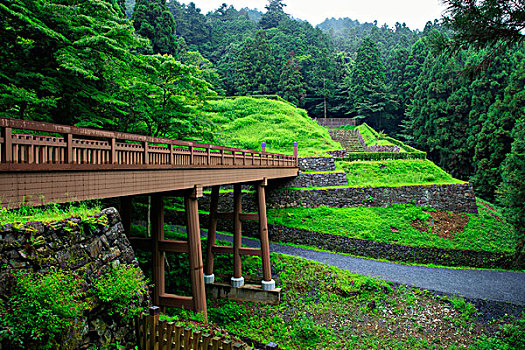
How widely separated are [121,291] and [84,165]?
7.87 feet

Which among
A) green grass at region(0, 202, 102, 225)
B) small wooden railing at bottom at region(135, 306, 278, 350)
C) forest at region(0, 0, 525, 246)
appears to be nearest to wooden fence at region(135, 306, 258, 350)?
small wooden railing at bottom at region(135, 306, 278, 350)

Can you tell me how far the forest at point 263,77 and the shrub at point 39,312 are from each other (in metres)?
8.09

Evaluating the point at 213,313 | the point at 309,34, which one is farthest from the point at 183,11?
the point at 213,313

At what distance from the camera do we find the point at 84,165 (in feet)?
18.9

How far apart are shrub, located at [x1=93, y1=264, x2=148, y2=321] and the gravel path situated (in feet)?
44.9

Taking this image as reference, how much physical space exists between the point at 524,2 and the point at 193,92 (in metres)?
11.8

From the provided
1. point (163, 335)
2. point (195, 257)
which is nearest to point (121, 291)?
point (163, 335)

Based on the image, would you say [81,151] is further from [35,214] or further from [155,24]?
[155,24]

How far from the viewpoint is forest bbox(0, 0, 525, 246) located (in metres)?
10.5

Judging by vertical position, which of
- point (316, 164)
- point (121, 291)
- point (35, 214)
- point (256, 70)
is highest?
point (256, 70)

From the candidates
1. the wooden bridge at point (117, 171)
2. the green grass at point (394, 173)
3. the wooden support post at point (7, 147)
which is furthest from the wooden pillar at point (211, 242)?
the green grass at point (394, 173)

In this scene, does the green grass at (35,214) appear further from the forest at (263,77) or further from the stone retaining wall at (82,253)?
the forest at (263,77)

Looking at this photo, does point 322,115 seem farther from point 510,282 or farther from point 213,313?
point 213,313

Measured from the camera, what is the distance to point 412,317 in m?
12.7
